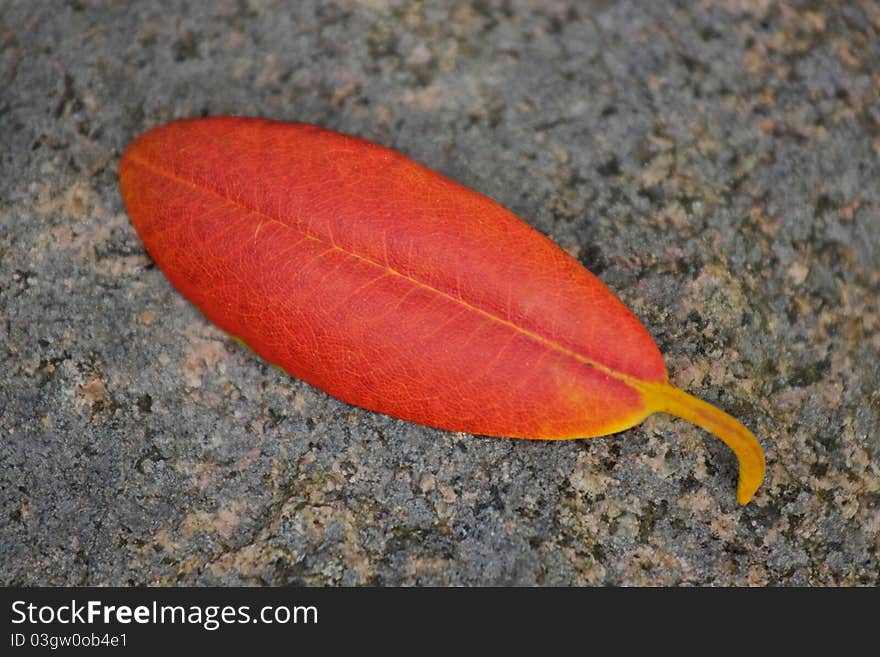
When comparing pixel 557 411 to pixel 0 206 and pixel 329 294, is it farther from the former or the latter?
pixel 0 206

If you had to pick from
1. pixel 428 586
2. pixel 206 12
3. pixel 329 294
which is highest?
pixel 206 12

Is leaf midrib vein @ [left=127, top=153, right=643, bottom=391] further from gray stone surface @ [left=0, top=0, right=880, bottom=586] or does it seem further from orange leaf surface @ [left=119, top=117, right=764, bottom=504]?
gray stone surface @ [left=0, top=0, right=880, bottom=586]

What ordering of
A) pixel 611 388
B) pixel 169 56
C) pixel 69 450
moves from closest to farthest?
1. pixel 611 388
2. pixel 69 450
3. pixel 169 56

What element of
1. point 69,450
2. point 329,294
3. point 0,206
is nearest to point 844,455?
point 329,294

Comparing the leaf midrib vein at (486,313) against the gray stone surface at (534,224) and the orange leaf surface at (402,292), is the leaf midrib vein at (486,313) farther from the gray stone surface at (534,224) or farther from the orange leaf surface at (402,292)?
the gray stone surface at (534,224)

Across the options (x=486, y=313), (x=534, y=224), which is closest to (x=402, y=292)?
(x=486, y=313)

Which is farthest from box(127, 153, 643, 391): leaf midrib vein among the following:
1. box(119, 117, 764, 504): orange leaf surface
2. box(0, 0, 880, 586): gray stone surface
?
box(0, 0, 880, 586): gray stone surface

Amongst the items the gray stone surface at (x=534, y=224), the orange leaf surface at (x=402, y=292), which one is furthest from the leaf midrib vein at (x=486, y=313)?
the gray stone surface at (x=534, y=224)
